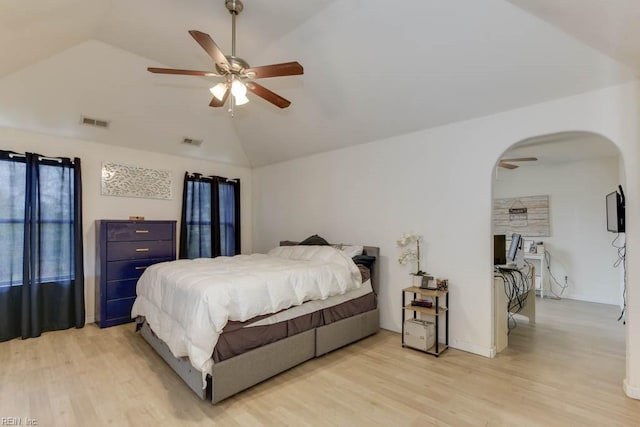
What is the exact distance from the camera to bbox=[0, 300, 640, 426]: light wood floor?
6.96 feet

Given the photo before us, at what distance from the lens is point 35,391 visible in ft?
7.92

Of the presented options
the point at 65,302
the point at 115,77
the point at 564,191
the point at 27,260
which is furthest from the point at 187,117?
the point at 564,191

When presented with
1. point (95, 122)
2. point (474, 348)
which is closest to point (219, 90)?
point (95, 122)

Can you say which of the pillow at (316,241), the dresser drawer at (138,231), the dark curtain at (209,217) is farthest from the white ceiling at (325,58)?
the pillow at (316,241)

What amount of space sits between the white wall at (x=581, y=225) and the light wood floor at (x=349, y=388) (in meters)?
2.31

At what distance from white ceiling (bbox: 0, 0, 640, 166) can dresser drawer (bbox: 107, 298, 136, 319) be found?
7.45ft

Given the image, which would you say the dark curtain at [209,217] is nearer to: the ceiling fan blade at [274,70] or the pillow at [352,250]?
the pillow at [352,250]

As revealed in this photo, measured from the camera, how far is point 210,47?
2.06 metres

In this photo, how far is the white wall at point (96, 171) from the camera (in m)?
3.80

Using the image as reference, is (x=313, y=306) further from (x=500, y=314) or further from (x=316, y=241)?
(x=500, y=314)

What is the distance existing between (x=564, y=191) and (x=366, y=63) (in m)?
4.93

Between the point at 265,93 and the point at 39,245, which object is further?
the point at 39,245

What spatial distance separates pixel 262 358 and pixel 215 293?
724mm

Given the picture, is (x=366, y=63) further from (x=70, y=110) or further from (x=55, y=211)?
(x=55, y=211)
